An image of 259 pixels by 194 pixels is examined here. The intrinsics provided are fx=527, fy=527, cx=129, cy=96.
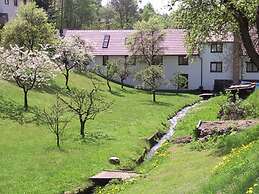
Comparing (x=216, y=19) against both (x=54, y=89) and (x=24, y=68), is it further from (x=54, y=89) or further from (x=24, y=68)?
(x=54, y=89)

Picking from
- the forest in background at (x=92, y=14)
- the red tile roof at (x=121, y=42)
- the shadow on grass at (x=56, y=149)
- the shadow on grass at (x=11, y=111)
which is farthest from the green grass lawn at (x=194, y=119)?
the forest in background at (x=92, y=14)

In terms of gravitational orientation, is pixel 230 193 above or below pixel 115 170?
above

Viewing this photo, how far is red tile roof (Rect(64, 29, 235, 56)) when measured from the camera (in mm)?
69856

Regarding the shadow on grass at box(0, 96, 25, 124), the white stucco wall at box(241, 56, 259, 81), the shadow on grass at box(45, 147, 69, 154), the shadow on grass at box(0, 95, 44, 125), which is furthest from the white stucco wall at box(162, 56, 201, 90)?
the shadow on grass at box(45, 147, 69, 154)

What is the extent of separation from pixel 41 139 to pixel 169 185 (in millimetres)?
13494

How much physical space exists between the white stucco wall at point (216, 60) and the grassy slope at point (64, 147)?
23129 millimetres

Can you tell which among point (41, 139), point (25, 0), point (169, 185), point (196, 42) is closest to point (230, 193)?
point (169, 185)

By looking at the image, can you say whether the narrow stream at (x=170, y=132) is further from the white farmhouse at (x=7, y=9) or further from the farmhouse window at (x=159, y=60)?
the white farmhouse at (x=7, y=9)

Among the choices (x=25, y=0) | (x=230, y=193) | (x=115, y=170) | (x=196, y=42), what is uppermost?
(x=25, y=0)

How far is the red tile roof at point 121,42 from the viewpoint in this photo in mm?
69856

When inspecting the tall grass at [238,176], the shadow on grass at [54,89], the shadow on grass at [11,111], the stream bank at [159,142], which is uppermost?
the tall grass at [238,176]

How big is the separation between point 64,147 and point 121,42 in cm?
4629

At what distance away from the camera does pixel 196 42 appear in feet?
87.4

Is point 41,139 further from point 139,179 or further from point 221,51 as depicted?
point 221,51
